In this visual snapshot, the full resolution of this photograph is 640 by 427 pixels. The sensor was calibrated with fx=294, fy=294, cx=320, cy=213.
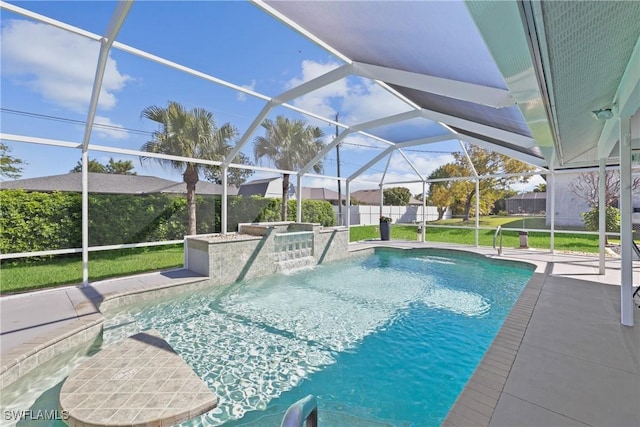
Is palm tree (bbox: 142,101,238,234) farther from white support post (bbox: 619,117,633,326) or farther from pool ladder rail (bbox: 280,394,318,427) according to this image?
white support post (bbox: 619,117,633,326)

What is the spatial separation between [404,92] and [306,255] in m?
6.26

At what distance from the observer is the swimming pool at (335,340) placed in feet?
11.0

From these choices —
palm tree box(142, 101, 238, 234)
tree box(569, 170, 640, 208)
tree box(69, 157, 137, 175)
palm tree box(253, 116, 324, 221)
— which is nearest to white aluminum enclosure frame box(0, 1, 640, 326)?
palm tree box(142, 101, 238, 234)

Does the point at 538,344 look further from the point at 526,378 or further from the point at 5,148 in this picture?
the point at 5,148

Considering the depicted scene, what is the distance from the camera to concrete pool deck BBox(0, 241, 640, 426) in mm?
2500

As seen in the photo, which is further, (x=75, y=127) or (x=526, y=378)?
(x=75, y=127)

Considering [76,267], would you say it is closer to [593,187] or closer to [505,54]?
[505,54]

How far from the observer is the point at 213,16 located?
6270 millimetres

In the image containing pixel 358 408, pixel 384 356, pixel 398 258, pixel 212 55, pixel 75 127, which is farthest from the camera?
pixel 398 258

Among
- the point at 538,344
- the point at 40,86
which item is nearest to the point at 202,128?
the point at 40,86

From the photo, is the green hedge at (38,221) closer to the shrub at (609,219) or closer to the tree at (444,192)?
the shrub at (609,219)

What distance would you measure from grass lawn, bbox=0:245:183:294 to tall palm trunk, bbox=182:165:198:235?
4.34 ft

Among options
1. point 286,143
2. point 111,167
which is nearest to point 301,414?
point 286,143

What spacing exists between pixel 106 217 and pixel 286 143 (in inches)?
290
